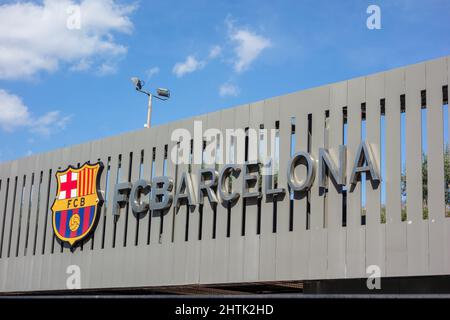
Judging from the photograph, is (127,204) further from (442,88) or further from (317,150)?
(442,88)

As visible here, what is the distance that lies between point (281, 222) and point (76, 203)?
927 cm

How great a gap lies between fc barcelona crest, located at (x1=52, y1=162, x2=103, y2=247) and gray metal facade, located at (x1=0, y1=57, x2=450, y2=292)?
0.39 meters

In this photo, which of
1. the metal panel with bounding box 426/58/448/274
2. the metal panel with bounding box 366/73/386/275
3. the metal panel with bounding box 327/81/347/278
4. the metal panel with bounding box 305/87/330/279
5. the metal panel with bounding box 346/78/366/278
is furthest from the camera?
the metal panel with bounding box 305/87/330/279

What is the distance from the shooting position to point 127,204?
74.7 feet

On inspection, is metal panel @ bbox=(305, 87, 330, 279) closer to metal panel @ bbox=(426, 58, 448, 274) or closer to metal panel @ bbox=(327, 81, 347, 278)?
metal panel @ bbox=(327, 81, 347, 278)

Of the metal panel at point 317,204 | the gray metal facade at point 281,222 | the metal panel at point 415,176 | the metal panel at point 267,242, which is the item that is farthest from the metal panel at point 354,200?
the metal panel at point 267,242

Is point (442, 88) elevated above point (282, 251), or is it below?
above

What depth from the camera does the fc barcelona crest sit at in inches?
931

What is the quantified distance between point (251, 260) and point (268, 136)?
3657 millimetres

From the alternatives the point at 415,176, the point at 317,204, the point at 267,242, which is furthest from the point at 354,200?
the point at 267,242

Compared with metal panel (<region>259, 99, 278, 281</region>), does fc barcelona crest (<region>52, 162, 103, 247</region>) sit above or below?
above

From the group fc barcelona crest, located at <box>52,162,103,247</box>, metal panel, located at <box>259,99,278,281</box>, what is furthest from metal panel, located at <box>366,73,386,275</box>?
fc barcelona crest, located at <box>52,162,103,247</box>

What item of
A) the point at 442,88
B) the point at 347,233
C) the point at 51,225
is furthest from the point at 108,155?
the point at 442,88
